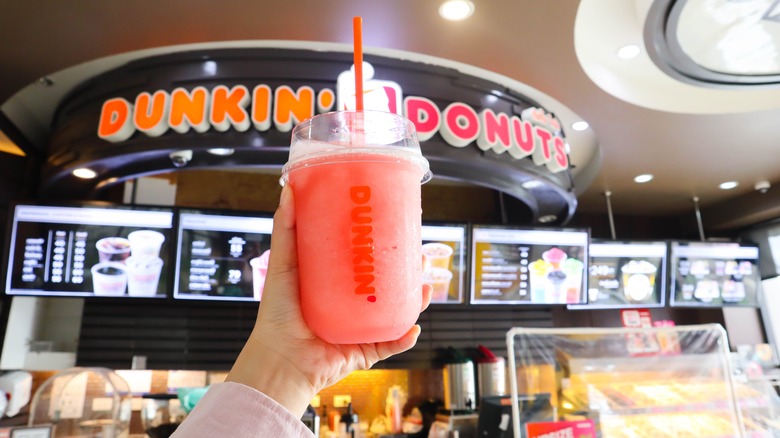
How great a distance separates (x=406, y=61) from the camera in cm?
316

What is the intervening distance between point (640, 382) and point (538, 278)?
1715mm

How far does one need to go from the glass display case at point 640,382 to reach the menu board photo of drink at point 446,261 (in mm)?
1506

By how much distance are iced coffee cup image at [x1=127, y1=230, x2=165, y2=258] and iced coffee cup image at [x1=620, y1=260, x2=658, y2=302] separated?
13.8 feet

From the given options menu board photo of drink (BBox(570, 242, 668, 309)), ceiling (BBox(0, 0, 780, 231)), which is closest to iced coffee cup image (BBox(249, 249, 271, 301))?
ceiling (BBox(0, 0, 780, 231))

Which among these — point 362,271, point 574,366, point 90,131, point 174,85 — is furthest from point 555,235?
point 362,271

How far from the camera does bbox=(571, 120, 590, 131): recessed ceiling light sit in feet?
12.9

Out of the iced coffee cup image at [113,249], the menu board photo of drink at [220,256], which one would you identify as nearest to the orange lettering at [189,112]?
the menu board photo of drink at [220,256]

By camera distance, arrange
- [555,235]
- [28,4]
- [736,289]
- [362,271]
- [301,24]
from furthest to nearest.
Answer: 1. [736,289]
2. [555,235]
3. [301,24]
4. [28,4]
5. [362,271]

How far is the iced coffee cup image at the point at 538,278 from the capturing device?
4.27 meters

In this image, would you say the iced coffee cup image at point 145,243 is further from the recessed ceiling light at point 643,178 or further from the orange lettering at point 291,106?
the recessed ceiling light at point 643,178

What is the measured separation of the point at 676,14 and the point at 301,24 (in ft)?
6.56

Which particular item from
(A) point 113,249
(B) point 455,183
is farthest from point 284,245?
(B) point 455,183

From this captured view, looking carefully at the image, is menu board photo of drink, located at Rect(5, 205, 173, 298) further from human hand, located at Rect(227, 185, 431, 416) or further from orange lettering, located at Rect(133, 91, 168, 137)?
human hand, located at Rect(227, 185, 431, 416)

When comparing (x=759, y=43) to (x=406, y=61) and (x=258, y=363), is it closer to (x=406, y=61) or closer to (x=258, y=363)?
(x=406, y=61)
